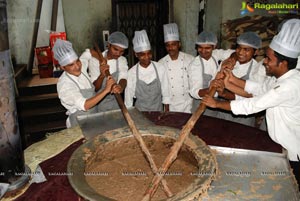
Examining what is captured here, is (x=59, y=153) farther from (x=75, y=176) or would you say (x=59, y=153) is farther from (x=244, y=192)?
(x=244, y=192)

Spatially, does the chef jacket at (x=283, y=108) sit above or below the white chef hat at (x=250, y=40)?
below

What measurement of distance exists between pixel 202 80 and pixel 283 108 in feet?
5.30

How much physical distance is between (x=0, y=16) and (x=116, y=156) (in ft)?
4.92

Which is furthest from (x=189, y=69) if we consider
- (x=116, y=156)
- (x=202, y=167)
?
(x=202, y=167)

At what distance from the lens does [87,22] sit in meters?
6.05

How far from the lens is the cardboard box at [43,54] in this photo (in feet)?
19.3

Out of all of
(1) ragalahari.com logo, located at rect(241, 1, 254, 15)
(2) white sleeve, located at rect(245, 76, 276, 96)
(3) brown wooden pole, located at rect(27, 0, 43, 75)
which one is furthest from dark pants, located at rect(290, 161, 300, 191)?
(3) brown wooden pole, located at rect(27, 0, 43, 75)

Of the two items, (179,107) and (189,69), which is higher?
(189,69)

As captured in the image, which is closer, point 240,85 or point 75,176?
point 75,176

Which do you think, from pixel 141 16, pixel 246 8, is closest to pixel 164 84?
pixel 141 16

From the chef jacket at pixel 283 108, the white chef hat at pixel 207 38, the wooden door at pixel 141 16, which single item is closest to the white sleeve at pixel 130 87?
the white chef hat at pixel 207 38

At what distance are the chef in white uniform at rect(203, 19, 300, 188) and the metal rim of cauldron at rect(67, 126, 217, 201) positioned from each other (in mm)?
707

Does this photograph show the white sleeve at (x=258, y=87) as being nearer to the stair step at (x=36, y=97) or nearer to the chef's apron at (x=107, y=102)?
the chef's apron at (x=107, y=102)

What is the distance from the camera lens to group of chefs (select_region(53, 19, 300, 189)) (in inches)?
95.6
